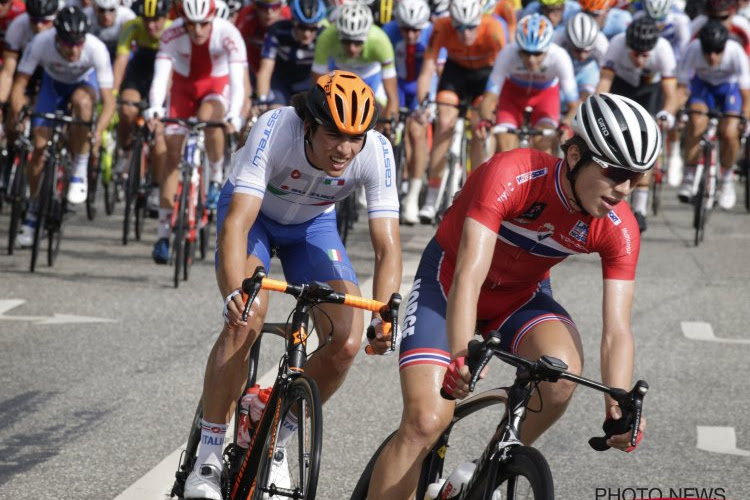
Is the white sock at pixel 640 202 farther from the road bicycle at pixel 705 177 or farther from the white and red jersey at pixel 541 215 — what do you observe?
the white and red jersey at pixel 541 215

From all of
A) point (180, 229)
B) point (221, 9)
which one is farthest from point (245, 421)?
point (221, 9)

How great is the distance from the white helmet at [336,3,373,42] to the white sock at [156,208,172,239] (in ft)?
10.3

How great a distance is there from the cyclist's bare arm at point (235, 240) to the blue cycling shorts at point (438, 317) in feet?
2.26

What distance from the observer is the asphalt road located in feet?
20.8

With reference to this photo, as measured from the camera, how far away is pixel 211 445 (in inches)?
222

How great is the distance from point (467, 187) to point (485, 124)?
878 cm

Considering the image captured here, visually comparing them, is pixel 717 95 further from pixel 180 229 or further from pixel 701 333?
pixel 180 229

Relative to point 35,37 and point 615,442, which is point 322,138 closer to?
point 615,442

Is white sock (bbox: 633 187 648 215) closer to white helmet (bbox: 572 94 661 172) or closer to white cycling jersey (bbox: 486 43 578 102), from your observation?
white cycling jersey (bbox: 486 43 578 102)

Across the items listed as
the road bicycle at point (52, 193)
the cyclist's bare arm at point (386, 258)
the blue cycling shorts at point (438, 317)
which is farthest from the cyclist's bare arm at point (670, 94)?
the blue cycling shorts at point (438, 317)

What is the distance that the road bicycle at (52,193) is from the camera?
11656mm

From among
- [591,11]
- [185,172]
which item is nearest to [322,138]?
[185,172]

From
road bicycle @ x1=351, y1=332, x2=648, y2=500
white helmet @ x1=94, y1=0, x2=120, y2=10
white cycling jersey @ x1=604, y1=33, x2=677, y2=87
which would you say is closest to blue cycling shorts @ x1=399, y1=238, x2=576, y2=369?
road bicycle @ x1=351, y1=332, x2=648, y2=500

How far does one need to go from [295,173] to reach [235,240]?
0.49 metres
